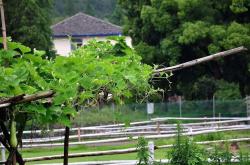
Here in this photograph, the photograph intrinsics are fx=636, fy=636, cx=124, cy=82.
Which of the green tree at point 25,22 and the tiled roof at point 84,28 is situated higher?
the tiled roof at point 84,28

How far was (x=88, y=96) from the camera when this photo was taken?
3596 millimetres

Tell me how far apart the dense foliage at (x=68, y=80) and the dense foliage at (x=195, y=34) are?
19283 mm

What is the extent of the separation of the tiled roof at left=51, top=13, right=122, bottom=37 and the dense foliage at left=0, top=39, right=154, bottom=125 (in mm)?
39962

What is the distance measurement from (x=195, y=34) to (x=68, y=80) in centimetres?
2067

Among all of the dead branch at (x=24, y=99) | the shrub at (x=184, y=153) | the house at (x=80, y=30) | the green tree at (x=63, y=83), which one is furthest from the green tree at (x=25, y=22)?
the dead branch at (x=24, y=99)

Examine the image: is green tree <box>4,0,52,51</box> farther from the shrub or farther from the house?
the shrub

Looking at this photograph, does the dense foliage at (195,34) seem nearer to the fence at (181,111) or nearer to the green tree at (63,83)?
the fence at (181,111)

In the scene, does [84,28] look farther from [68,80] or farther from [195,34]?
[68,80]

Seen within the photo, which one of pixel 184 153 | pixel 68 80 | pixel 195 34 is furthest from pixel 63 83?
pixel 195 34

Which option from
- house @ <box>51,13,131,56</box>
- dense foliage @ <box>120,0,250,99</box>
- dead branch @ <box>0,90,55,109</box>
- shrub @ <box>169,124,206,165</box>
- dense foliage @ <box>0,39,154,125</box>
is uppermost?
house @ <box>51,13,131,56</box>

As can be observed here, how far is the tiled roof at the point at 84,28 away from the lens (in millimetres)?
44375

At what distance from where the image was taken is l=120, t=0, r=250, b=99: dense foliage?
76.7 feet

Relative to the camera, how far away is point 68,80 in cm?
345

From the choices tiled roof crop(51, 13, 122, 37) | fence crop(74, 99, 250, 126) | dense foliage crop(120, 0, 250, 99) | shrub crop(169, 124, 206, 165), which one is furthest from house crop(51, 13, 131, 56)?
shrub crop(169, 124, 206, 165)
